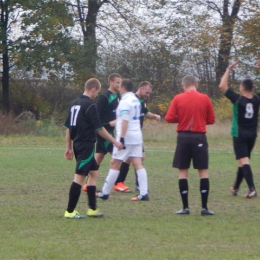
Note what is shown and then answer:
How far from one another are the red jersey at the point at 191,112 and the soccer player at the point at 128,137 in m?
1.06

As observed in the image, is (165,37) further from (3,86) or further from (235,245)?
(235,245)

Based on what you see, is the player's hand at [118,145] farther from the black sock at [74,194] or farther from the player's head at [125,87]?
the player's head at [125,87]

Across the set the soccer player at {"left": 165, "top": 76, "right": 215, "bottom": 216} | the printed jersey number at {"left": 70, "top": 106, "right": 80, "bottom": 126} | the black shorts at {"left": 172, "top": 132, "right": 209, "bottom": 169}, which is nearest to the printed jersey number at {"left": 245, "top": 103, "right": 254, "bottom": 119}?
the soccer player at {"left": 165, "top": 76, "right": 215, "bottom": 216}

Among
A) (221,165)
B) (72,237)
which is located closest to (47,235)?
(72,237)

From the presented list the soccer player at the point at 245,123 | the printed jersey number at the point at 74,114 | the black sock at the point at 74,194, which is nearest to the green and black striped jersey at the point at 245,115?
the soccer player at the point at 245,123

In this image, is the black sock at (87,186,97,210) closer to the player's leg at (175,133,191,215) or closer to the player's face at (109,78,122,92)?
the player's leg at (175,133,191,215)

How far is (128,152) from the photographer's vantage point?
10562 mm

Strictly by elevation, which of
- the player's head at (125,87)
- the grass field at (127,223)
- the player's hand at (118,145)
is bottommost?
the grass field at (127,223)

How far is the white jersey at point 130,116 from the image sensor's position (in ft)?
33.5

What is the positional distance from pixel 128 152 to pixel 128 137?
231 millimetres

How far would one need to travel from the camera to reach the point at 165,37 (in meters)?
38.6

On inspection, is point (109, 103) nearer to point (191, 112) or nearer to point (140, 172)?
point (140, 172)

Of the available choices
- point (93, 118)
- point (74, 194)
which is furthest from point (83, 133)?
point (74, 194)

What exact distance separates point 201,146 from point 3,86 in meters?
28.6
